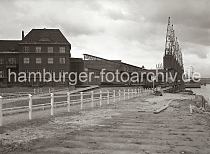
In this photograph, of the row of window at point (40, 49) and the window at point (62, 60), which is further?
the row of window at point (40, 49)

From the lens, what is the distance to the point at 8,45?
9219 cm

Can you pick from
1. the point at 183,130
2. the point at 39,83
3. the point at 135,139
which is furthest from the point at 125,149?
the point at 39,83

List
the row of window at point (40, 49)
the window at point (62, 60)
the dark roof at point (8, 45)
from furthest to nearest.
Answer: the dark roof at point (8, 45)
the row of window at point (40, 49)
the window at point (62, 60)

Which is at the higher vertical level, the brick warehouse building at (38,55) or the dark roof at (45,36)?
the dark roof at (45,36)

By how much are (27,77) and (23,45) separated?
9.02m

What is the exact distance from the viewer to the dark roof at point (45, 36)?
8738 cm

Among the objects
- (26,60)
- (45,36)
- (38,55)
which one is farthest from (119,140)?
(45,36)

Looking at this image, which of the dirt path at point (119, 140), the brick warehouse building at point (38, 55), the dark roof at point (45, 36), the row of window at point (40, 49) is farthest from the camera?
the dark roof at point (45, 36)

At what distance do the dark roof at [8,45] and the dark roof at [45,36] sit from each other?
496 centimetres

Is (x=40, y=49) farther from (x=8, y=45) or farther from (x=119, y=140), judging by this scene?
(x=119, y=140)

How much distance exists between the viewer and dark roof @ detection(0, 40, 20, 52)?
297 ft

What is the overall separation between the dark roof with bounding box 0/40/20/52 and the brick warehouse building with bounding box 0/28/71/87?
6.94 ft

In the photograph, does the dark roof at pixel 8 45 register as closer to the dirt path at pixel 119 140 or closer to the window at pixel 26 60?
the window at pixel 26 60

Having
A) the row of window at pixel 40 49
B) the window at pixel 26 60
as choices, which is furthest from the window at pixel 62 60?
the window at pixel 26 60
